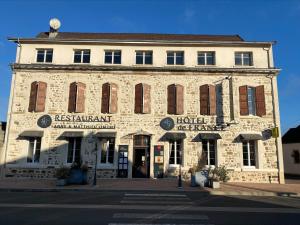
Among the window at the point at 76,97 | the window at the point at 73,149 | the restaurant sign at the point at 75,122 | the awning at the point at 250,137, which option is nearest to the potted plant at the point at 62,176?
the window at the point at 73,149

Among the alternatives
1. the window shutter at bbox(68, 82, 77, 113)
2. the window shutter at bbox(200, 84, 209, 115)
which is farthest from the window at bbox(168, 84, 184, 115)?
the window shutter at bbox(68, 82, 77, 113)

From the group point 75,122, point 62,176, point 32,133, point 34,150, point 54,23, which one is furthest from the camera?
point 54,23

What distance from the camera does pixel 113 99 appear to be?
16.7 meters

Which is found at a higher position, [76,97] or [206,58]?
[206,58]

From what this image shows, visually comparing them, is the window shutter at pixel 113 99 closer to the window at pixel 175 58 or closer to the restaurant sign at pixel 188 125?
the restaurant sign at pixel 188 125

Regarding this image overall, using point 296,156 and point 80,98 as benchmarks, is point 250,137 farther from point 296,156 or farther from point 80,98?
point 80,98

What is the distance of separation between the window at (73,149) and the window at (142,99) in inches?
171

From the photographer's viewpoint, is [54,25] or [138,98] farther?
[54,25]

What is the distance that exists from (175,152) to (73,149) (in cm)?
667

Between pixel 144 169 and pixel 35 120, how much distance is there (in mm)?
7801

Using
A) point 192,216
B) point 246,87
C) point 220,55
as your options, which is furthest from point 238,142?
Result: point 192,216

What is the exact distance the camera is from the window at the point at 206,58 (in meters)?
17.7

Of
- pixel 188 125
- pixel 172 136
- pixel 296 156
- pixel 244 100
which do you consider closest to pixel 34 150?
pixel 172 136

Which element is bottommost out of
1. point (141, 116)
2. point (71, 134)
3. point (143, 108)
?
point (71, 134)
